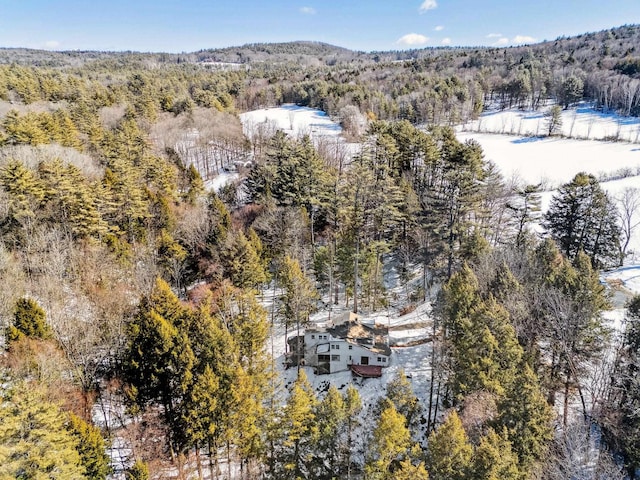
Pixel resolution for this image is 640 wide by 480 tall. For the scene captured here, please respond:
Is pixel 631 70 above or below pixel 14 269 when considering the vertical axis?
above

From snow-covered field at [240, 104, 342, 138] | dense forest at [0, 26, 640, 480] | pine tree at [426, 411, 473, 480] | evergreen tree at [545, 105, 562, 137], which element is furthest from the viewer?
snow-covered field at [240, 104, 342, 138]

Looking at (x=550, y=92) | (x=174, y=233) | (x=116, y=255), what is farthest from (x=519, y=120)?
(x=116, y=255)

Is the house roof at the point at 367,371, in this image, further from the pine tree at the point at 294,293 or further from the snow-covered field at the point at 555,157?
the snow-covered field at the point at 555,157

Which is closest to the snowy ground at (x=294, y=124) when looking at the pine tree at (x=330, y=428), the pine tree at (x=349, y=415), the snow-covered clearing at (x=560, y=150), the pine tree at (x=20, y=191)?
the snow-covered clearing at (x=560, y=150)

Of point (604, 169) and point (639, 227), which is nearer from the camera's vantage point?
point (639, 227)

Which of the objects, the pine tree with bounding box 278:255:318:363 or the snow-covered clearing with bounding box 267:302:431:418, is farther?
the pine tree with bounding box 278:255:318:363

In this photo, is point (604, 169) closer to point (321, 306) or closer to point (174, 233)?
point (321, 306)

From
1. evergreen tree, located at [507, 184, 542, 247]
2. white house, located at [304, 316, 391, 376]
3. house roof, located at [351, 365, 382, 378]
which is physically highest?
evergreen tree, located at [507, 184, 542, 247]

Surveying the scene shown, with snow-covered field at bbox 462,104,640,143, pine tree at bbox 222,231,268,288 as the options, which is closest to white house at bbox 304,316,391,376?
pine tree at bbox 222,231,268,288

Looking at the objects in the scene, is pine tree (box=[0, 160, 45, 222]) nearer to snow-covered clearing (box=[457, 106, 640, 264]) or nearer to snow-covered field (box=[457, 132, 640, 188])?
snow-covered clearing (box=[457, 106, 640, 264])
